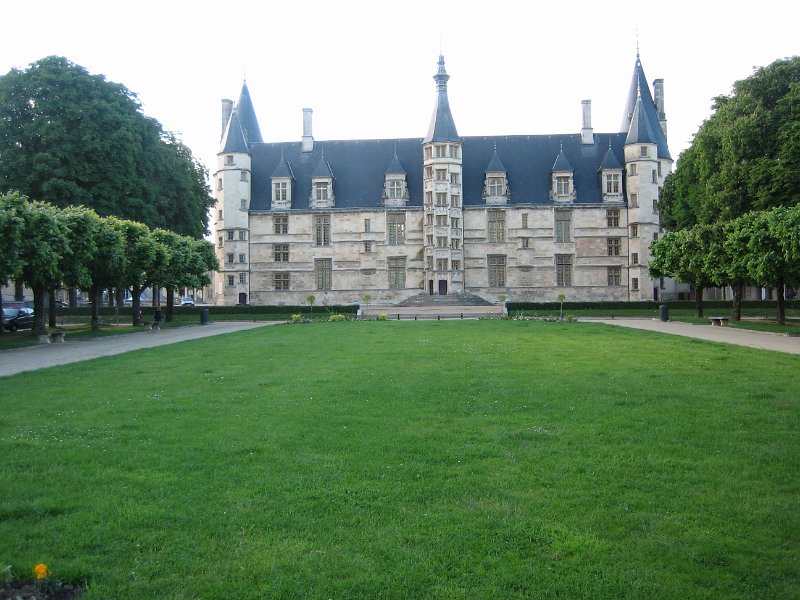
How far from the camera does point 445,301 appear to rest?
189 feet

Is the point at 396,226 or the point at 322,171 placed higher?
the point at 322,171

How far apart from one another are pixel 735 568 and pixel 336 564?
8.88 ft

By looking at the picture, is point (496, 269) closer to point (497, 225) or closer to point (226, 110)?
point (497, 225)

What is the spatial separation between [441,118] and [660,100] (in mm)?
21041

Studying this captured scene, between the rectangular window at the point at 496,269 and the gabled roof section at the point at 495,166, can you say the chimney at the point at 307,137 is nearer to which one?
the gabled roof section at the point at 495,166

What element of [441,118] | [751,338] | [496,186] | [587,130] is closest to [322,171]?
[441,118]

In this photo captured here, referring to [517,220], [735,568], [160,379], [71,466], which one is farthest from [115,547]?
[517,220]

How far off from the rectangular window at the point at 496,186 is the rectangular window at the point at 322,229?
1444 cm

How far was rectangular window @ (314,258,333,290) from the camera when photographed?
63.5 metres

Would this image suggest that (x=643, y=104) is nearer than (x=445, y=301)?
No

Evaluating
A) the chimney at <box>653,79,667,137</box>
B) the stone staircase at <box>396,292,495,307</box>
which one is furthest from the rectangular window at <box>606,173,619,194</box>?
the stone staircase at <box>396,292,495,307</box>

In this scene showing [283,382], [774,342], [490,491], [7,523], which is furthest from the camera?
[774,342]

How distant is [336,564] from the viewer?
499 cm

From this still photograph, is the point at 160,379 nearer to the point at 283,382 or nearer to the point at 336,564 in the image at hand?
the point at 283,382
